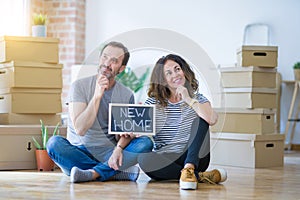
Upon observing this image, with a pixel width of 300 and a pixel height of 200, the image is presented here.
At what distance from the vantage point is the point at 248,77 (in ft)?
13.4

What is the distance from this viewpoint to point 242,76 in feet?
13.4

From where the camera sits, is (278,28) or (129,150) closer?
(129,150)

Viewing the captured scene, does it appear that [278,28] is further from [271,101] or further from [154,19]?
[271,101]

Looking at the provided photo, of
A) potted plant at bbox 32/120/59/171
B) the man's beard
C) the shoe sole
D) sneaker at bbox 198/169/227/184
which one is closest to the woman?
sneaker at bbox 198/169/227/184

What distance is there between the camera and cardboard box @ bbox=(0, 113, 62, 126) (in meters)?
3.72

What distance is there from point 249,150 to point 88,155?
1339 millimetres

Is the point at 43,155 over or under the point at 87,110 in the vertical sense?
under

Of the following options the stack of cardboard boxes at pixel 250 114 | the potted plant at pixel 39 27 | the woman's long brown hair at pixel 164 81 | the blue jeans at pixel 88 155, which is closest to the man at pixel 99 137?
the blue jeans at pixel 88 155

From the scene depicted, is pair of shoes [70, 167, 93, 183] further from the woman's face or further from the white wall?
the white wall

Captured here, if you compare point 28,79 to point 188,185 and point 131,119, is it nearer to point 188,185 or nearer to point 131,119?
point 131,119

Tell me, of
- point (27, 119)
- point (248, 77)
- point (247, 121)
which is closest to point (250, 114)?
point (247, 121)

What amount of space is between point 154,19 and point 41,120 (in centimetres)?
232

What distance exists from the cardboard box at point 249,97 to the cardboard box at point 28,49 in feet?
4.06

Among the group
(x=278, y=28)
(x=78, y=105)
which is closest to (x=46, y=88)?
(x=78, y=105)
